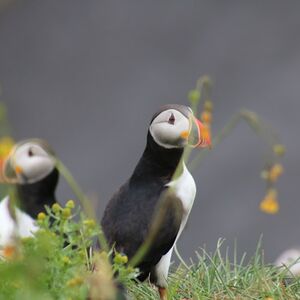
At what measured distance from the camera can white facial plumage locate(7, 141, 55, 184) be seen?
512 centimetres

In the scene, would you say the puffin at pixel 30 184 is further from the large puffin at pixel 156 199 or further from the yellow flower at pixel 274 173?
the yellow flower at pixel 274 173

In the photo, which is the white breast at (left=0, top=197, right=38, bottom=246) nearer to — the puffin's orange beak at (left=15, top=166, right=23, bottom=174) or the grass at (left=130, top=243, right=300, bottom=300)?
the puffin's orange beak at (left=15, top=166, right=23, bottom=174)

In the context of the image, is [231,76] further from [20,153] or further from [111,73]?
[20,153]

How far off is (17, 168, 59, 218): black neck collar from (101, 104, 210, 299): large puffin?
25.5 inches

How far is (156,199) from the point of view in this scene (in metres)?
4.55

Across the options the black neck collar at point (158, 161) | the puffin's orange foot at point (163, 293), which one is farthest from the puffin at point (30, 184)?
the puffin's orange foot at point (163, 293)

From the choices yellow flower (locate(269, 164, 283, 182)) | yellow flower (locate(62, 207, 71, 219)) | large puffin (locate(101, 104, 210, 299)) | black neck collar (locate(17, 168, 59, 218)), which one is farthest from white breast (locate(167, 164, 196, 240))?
yellow flower (locate(62, 207, 71, 219))

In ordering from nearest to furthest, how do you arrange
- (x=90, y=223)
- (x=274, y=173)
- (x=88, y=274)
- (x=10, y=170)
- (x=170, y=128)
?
1. (x=90, y=223)
2. (x=88, y=274)
3. (x=274, y=173)
4. (x=170, y=128)
5. (x=10, y=170)

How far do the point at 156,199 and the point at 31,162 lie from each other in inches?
31.6

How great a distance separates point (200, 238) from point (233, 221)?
1.72ft

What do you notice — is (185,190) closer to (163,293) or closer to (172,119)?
(172,119)

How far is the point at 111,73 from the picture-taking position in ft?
41.1

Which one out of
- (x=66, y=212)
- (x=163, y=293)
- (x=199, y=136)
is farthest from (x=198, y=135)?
(x=66, y=212)

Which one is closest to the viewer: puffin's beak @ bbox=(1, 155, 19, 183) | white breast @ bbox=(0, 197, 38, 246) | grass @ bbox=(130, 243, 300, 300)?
grass @ bbox=(130, 243, 300, 300)
